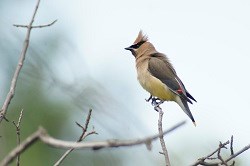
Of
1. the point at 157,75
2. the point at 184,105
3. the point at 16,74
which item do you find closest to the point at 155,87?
the point at 157,75

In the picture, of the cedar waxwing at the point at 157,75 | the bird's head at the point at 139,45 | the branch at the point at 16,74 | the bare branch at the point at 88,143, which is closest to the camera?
the bare branch at the point at 88,143

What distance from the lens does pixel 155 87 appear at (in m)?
6.60

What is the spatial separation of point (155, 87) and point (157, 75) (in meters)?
0.15

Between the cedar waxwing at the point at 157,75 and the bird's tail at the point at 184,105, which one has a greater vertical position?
the cedar waxwing at the point at 157,75

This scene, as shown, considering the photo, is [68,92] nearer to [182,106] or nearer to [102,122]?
[102,122]

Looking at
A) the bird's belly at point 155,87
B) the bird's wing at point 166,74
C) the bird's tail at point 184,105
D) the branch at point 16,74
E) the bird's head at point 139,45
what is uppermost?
the branch at point 16,74

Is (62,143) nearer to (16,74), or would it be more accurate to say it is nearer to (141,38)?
(16,74)

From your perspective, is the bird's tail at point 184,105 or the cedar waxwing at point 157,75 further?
the cedar waxwing at point 157,75

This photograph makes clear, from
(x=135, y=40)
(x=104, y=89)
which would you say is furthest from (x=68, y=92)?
(x=135, y=40)

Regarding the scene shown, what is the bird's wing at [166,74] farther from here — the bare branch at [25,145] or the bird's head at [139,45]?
Answer: the bare branch at [25,145]

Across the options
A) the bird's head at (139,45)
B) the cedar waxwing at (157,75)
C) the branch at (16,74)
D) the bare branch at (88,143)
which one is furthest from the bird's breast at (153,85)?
the bare branch at (88,143)

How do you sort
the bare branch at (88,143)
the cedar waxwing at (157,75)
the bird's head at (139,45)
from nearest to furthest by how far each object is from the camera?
the bare branch at (88,143), the cedar waxwing at (157,75), the bird's head at (139,45)

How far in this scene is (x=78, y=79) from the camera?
3.73 m

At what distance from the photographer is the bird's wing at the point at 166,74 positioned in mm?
6555
